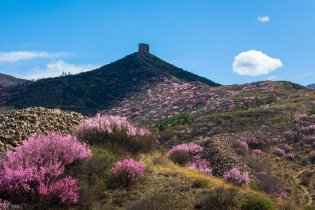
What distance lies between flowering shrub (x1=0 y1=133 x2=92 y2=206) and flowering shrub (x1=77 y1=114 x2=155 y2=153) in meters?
2.46

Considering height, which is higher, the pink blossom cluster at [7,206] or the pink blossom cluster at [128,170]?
the pink blossom cluster at [128,170]

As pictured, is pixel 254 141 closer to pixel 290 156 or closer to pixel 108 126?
pixel 290 156

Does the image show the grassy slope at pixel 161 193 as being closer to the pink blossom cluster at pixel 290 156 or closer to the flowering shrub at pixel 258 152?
the flowering shrub at pixel 258 152

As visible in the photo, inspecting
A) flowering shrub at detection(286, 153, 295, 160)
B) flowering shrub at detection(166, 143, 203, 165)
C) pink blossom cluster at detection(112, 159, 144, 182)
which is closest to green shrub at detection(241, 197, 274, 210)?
pink blossom cluster at detection(112, 159, 144, 182)

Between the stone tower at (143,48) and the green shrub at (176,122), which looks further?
the stone tower at (143,48)

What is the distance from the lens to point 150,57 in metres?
130

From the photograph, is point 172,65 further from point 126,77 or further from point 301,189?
point 301,189

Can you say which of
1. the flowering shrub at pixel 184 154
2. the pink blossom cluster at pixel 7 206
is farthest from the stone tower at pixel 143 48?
the pink blossom cluster at pixel 7 206

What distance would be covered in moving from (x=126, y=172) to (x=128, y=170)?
9cm

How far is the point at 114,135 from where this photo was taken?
1470 cm

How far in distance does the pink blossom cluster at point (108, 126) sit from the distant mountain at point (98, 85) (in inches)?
2729

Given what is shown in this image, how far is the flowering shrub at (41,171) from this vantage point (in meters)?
10.2

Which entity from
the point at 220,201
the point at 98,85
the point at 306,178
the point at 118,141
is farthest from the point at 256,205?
the point at 98,85

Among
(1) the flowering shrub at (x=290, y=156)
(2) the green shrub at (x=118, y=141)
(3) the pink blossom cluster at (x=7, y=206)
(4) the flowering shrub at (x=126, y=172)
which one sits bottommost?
(1) the flowering shrub at (x=290, y=156)
